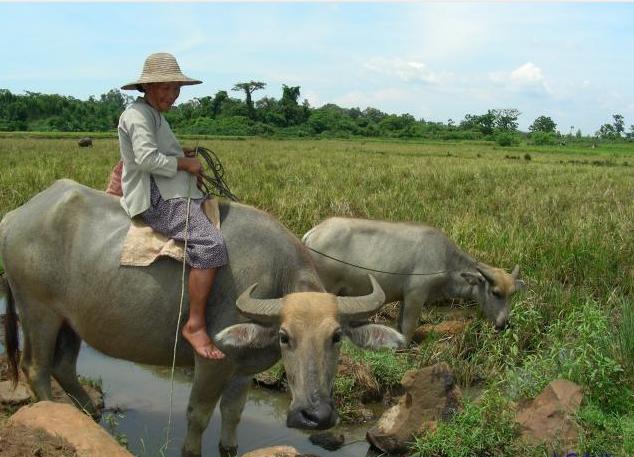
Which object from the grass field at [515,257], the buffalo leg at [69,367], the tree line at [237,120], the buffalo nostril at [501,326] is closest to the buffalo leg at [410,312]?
the grass field at [515,257]

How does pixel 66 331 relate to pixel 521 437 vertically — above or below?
above

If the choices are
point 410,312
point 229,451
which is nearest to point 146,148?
point 229,451

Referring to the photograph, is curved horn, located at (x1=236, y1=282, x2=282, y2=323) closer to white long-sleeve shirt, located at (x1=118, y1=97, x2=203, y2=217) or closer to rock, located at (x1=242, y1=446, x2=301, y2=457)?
rock, located at (x1=242, y1=446, x2=301, y2=457)

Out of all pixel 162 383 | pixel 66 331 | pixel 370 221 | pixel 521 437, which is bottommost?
pixel 162 383

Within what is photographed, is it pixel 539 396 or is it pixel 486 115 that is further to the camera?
pixel 486 115

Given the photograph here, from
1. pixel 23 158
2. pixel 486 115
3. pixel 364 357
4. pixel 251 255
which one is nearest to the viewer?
pixel 251 255

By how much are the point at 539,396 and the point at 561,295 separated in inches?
91.2

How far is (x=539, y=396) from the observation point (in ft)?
13.4

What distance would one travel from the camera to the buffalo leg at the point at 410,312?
6223 millimetres

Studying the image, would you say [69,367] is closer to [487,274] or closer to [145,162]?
[145,162]

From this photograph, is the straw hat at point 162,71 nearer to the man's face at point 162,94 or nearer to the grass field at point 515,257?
the man's face at point 162,94

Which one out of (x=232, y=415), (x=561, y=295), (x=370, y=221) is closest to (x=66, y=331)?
(x=232, y=415)

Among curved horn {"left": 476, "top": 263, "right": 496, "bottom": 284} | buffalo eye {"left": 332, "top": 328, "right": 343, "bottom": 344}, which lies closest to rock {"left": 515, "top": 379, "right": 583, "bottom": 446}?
buffalo eye {"left": 332, "top": 328, "right": 343, "bottom": 344}

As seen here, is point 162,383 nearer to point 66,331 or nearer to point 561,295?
point 66,331
